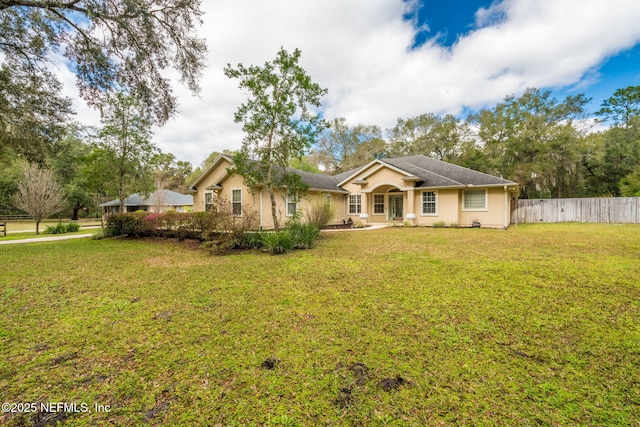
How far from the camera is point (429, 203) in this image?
17.8m

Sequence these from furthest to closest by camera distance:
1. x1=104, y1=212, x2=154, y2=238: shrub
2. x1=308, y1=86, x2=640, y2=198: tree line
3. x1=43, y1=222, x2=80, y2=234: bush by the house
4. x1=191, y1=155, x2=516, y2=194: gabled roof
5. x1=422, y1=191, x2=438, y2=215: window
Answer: x1=308, y1=86, x2=640, y2=198: tree line < x1=43, y1=222, x2=80, y2=234: bush by the house < x1=422, y1=191, x2=438, y2=215: window < x1=191, y1=155, x2=516, y2=194: gabled roof < x1=104, y1=212, x2=154, y2=238: shrub

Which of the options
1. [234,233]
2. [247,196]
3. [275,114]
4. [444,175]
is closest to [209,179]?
[247,196]

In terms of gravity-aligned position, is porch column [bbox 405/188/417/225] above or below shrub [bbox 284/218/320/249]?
above

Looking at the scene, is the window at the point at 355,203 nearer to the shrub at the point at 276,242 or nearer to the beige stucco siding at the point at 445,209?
the beige stucco siding at the point at 445,209

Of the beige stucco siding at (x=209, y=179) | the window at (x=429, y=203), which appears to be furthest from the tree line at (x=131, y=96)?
the window at (x=429, y=203)

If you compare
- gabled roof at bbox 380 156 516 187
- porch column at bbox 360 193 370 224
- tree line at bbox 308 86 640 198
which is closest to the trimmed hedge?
porch column at bbox 360 193 370 224

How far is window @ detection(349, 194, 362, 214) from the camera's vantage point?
21148mm

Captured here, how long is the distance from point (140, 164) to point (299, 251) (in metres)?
18.0

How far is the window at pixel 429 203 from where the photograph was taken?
57.4ft

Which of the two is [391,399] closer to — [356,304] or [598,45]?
[356,304]

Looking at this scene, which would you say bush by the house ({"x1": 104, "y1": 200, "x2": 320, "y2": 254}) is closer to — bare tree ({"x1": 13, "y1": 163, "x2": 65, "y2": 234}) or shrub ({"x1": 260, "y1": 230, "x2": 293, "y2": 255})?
shrub ({"x1": 260, "y1": 230, "x2": 293, "y2": 255})

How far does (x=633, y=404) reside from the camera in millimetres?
2166

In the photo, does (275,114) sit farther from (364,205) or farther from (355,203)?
(355,203)

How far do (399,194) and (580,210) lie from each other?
12806 mm
